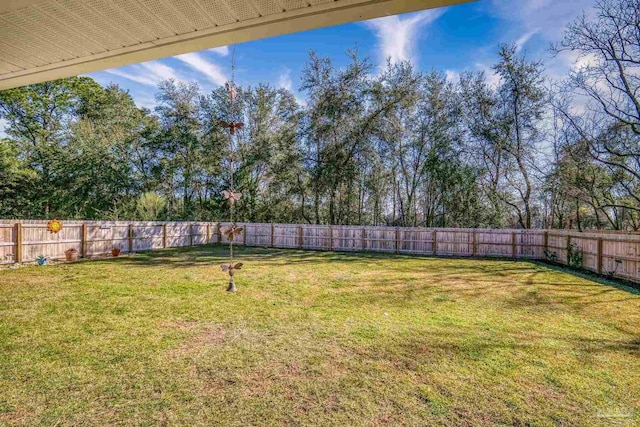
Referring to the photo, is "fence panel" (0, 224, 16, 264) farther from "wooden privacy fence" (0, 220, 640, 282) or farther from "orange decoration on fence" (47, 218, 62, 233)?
"orange decoration on fence" (47, 218, 62, 233)

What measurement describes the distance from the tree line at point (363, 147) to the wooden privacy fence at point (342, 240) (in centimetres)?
211

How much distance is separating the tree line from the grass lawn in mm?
7366

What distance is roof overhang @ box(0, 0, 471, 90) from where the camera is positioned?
5.95 ft

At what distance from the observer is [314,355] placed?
2746 mm

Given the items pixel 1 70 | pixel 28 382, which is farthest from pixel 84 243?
pixel 28 382

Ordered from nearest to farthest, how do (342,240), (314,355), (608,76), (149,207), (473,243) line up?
1. (314,355)
2. (608,76)
3. (473,243)
4. (342,240)
5. (149,207)

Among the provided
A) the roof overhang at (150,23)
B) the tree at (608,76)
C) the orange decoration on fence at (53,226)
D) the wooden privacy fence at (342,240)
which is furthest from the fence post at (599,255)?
the orange decoration on fence at (53,226)

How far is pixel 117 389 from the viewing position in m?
2.14

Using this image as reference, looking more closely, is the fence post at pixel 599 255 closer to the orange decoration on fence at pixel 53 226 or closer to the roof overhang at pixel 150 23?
the roof overhang at pixel 150 23

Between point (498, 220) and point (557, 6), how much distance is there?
7740 mm

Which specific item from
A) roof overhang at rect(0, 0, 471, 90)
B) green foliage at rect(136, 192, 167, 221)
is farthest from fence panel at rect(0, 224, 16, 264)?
green foliage at rect(136, 192, 167, 221)

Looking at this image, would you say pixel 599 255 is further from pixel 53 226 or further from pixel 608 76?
pixel 53 226

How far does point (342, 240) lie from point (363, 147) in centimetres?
429

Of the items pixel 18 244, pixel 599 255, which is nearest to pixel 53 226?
pixel 18 244
